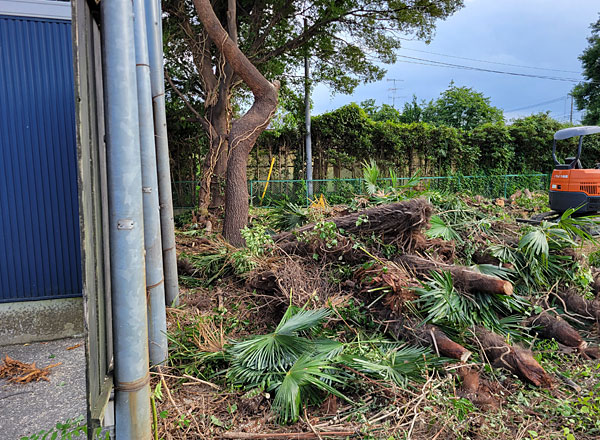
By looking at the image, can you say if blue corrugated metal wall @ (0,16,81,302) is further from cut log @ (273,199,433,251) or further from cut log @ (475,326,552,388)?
cut log @ (475,326,552,388)

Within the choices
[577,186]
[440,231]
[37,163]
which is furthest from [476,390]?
[577,186]

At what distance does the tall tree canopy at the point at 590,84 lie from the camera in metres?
24.2

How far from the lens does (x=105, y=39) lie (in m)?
1.68

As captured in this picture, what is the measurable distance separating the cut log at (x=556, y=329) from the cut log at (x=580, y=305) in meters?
0.31

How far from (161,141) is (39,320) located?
288cm

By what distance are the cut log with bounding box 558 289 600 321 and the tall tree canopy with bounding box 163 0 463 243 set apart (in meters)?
7.21

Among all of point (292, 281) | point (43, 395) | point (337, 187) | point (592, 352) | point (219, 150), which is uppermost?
point (219, 150)

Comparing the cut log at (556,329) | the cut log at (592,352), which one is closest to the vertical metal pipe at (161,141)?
the cut log at (556,329)

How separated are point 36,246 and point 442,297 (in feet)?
15.0

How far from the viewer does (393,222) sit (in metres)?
4.28

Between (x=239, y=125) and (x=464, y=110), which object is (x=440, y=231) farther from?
(x=464, y=110)

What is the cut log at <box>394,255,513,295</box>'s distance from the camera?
3727 mm

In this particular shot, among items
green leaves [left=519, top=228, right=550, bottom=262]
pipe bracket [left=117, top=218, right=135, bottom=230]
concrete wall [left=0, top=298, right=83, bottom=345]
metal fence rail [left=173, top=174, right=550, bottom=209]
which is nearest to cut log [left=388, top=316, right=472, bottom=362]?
green leaves [left=519, top=228, right=550, bottom=262]

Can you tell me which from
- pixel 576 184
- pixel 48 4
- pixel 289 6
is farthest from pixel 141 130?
pixel 289 6
